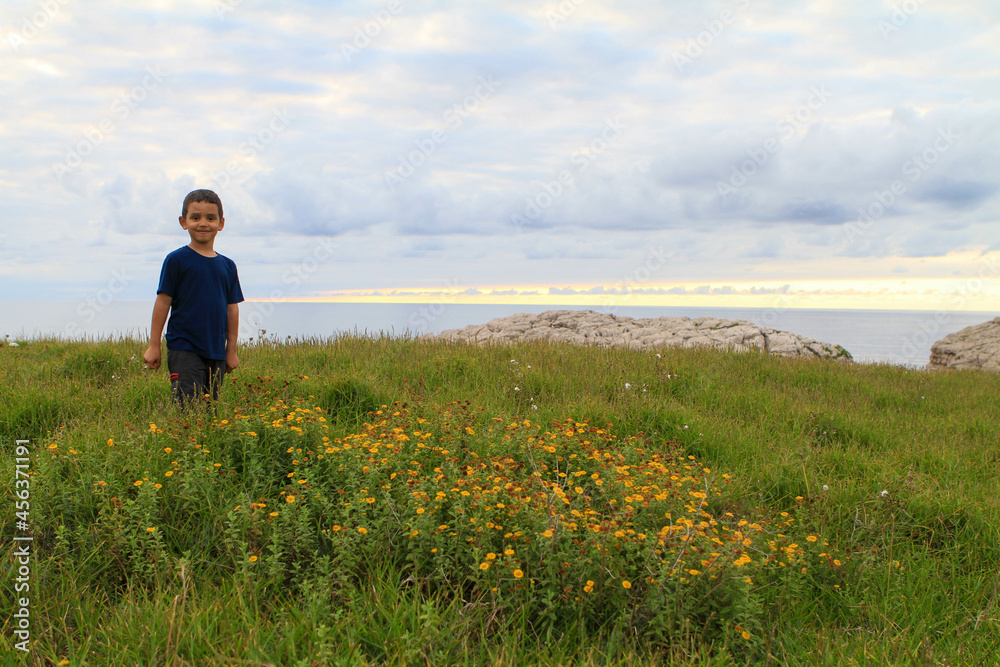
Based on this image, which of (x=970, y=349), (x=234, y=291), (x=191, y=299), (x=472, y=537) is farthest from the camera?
(x=970, y=349)

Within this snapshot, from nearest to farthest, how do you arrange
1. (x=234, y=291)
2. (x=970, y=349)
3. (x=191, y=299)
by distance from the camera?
(x=191, y=299), (x=234, y=291), (x=970, y=349)

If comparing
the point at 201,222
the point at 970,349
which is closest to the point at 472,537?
the point at 201,222

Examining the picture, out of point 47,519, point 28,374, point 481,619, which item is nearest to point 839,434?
point 481,619

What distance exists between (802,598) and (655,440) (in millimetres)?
2416

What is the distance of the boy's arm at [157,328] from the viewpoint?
208 inches

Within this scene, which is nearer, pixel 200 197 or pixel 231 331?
pixel 200 197

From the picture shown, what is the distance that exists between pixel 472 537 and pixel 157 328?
3.74 metres

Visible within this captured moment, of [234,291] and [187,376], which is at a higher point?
[234,291]

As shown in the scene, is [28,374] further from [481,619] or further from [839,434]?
[839,434]

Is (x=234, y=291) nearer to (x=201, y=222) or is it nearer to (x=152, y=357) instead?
(x=201, y=222)

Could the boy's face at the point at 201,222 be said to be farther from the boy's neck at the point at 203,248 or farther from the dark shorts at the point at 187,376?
the dark shorts at the point at 187,376

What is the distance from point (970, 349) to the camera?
17.7m

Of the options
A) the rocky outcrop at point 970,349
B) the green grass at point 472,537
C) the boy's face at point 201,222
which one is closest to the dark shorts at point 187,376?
the green grass at point 472,537

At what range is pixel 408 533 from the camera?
11.3 ft
